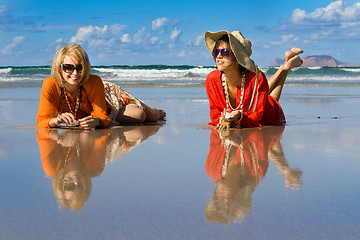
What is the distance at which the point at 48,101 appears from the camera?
4.89m

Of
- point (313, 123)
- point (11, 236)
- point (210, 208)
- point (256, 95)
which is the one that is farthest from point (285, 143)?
point (11, 236)

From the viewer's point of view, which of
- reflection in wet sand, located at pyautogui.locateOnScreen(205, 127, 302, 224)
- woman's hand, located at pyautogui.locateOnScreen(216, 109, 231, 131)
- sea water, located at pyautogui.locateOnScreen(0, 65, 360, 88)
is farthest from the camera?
sea water, located at pyautogui.locateOnScreen(0, 65, 360, 88)

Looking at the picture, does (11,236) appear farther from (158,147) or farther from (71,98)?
(71,98)

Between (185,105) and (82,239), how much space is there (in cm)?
691

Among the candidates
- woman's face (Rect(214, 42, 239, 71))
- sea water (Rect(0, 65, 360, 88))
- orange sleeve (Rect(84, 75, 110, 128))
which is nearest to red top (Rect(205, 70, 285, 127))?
woman's face (Rect(214, 42, 239, 71))

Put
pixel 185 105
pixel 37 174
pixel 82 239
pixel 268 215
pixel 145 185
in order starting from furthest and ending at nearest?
pixel 185 105 → pixel 37 174 → pixel 145 185 → pixel 268 215 → pixel 82 239

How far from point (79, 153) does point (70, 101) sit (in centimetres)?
154

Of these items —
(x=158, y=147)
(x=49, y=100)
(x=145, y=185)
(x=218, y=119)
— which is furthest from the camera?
(x=218, y=119)

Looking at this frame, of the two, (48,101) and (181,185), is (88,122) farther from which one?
(181,185)

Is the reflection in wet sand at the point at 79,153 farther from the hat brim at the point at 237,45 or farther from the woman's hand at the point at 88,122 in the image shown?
the hat brim at the point at 237,45

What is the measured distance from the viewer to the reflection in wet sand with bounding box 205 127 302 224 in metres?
2.16

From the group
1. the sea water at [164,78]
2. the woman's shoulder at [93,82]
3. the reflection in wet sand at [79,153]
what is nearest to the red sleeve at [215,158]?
the reflection in wet sand at [79,153]

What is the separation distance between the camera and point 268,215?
81.3 inches

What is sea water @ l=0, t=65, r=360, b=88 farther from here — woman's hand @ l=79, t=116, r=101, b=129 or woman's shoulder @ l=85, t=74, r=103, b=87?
woman's hand @ l=79, t=116, r=101, b=129
